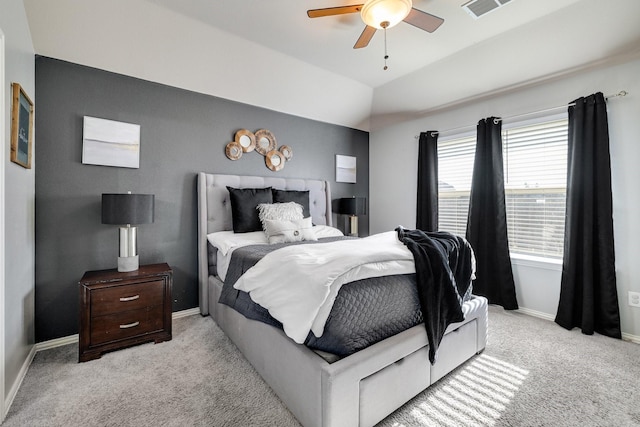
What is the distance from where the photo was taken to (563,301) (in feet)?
9.02

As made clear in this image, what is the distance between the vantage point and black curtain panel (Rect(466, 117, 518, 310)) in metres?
3.17

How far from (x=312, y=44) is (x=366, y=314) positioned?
8.73 feet

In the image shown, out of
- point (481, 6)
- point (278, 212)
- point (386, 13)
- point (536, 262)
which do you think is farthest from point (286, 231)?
point (536, 262)

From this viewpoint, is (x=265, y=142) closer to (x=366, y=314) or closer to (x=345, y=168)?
(x=345, y=168)

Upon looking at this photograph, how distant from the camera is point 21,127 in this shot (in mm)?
1902

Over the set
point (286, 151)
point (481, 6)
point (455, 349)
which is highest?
point (481, 6)

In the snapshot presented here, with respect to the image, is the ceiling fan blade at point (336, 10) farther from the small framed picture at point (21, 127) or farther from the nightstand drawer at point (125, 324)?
the nightstand drawer at point (125, 324)

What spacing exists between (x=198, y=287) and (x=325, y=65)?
→ 9.41 feet

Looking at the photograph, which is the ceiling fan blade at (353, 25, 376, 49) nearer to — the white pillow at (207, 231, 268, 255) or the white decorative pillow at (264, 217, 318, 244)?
the white decorative pillow at (264, 217, 318, 244)

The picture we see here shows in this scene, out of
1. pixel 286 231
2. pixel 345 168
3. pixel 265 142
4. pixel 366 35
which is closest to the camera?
pixel 366 35

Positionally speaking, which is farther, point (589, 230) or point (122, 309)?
point (589, 230)

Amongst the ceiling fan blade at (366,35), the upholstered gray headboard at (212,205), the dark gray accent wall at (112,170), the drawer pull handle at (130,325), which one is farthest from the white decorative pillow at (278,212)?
the ceiling fan blade at (366,35)

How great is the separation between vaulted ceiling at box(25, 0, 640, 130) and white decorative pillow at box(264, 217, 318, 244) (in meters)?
1.62

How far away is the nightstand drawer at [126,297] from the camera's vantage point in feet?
7.15
